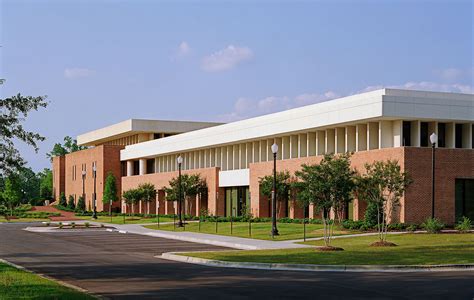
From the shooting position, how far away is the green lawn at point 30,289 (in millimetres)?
14484

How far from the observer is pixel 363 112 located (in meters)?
45.9

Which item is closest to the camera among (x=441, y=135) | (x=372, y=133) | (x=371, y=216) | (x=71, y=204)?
(x=371, y=216)

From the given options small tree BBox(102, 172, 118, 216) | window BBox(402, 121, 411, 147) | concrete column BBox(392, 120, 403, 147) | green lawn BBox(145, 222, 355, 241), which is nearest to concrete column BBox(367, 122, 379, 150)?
concrete column BBox(392, 120, 403, 147)

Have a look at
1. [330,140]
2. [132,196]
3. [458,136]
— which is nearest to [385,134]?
[458,136]

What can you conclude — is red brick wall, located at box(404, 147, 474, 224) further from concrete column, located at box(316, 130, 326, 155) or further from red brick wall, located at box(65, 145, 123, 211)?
red brick wall, located at box(65, 145, 123, 211)

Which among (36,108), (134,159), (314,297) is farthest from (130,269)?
(134,159)

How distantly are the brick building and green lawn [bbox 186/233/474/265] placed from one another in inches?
347

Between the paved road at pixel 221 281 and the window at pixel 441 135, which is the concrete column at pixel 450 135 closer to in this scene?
the window at pixel 441 135

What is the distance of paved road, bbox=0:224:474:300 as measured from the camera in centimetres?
1625

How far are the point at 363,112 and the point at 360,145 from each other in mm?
3580

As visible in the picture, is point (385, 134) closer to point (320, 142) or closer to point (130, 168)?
point (320, 142)

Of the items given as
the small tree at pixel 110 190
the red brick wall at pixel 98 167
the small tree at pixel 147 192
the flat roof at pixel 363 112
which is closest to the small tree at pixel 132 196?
the small tree at pixel 147 192

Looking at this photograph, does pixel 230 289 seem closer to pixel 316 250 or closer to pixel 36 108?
pixel 36 108

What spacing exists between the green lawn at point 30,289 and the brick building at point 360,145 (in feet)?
90.6
